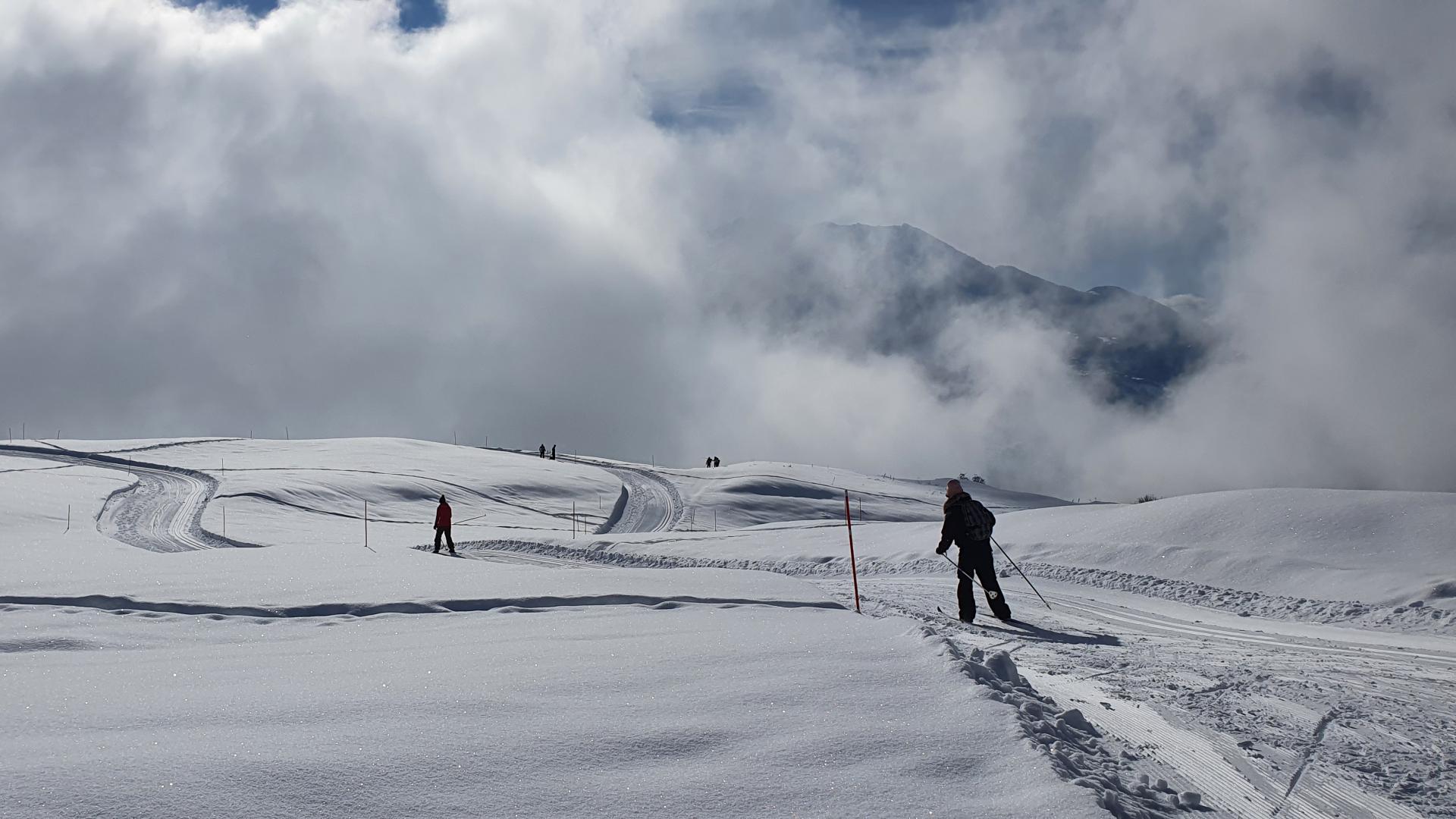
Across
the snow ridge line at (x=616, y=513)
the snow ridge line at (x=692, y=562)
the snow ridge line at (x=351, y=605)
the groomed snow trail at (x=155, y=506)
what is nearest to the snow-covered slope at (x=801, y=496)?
the snow ridge line at (x=616, y=513)

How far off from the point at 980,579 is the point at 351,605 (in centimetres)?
763

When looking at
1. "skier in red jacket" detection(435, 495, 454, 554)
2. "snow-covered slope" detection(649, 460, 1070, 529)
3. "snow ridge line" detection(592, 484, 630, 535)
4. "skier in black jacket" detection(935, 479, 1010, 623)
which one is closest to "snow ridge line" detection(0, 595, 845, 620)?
"skier in black jacket" detection(935, 479, 1010, 623)

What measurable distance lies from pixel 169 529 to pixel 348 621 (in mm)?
22193

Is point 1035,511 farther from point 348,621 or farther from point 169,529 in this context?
point 169,529

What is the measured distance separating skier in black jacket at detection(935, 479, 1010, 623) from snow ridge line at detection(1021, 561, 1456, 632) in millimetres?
3457

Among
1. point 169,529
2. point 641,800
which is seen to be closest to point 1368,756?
point 641,800

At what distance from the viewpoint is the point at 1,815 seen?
11.9 feet

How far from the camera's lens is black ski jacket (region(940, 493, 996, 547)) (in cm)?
1238

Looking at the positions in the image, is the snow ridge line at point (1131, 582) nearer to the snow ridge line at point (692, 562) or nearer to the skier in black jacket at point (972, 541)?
the snow ridge line at point (692, 562)

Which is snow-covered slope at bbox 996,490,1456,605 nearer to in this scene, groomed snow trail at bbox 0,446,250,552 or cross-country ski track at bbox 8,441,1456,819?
cross-country ski track at bbox 8,441,1456,819

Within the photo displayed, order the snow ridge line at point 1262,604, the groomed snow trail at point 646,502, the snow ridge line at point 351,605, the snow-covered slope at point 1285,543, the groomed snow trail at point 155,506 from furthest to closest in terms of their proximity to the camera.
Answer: the groomed snow trail at point 646,502
the groomed snow trail at point 155,506
the snow-covered slope at point 1285,543
the snow ridge line at point 1262,604
the snow ridge line at point 351,605

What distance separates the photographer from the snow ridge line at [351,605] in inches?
421

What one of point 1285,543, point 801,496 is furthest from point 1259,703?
point 801,496

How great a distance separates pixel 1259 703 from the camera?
23.5ft
